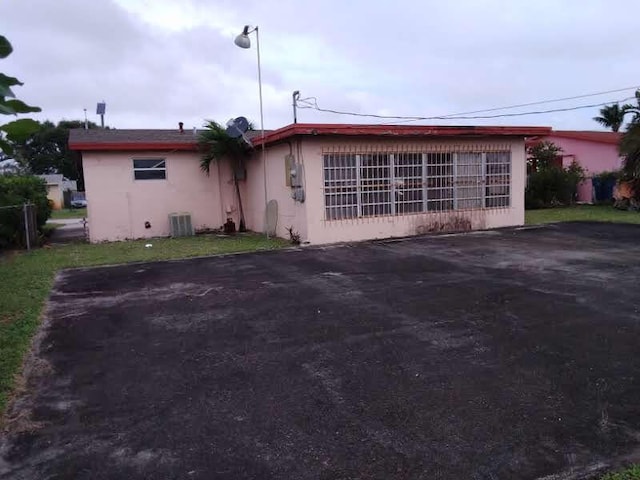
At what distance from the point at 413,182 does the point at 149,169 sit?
760 centimetres

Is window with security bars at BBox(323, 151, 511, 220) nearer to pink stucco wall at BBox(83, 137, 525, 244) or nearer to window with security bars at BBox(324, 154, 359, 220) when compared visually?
window with security bars at BBox(324, 154, 359, 220)

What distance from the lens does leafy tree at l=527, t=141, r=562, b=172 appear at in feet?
74.0

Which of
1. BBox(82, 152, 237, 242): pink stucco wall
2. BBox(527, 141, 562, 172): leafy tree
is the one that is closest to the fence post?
BBox(82, 152, 237, 242): pink stucco wall

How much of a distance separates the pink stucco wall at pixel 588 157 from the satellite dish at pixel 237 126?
51.9 feet

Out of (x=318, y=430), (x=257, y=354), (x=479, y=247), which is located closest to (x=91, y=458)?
(x=318, y=430)

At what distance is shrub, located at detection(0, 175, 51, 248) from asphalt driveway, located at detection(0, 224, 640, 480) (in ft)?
22.3

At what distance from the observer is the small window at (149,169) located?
51.2 feet

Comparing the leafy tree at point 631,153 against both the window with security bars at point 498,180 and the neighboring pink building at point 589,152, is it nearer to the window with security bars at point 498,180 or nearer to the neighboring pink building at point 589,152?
the neighboring pink building at point 589,152

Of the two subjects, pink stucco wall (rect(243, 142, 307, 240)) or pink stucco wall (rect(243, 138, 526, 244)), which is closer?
pink stucco wall (rect(243, 138, 526, 244))

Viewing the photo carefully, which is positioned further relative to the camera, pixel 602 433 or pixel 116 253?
pixel 116 253

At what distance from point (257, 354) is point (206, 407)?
1184mm

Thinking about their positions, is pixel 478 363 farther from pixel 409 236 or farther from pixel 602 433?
pixel 409 236

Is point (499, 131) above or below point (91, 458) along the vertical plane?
above

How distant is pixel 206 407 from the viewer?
4.01 meters
